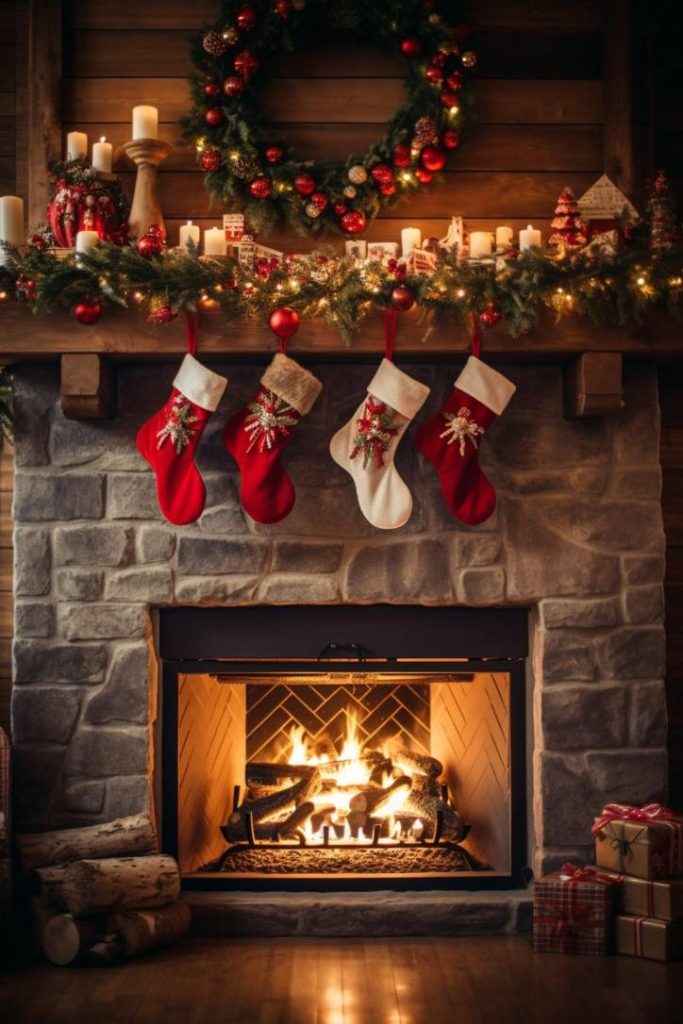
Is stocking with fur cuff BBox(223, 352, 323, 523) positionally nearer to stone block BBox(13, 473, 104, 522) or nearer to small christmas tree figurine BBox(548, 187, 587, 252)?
stone block BBox(13, 473, 104, 522)

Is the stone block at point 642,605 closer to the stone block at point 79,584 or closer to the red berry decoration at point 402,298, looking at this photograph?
the red berry decoration at point 402,298

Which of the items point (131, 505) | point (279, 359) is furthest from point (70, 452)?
point (279, 359)

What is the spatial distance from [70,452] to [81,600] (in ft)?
1.42

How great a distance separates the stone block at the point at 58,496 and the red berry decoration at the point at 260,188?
94 cm

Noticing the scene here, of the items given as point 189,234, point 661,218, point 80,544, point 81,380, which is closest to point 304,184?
point 189,234

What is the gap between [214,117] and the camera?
3.36 meters

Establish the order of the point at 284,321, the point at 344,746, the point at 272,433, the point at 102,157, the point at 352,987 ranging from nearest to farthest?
the point at 352,987, the point at 284,321, the point at 272,433, the point at 102,157, the point at 344,746

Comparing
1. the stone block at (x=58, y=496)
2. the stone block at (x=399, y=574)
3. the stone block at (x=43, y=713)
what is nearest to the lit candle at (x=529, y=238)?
the stone block at (x=399, y=574)

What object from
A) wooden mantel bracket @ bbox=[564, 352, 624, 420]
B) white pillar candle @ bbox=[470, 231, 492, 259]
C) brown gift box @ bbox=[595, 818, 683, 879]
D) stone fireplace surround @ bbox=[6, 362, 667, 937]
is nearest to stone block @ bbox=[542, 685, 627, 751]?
stone fireplace surround @ bbox=[6, 362, 667, 937]

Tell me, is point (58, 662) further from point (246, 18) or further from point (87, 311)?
point (246, 18)

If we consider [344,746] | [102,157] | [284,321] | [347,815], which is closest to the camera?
[284,321]

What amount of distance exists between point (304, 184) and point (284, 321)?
0.55 meters

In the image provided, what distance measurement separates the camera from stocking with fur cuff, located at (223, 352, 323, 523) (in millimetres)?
3127

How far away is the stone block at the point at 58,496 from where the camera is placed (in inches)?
131
